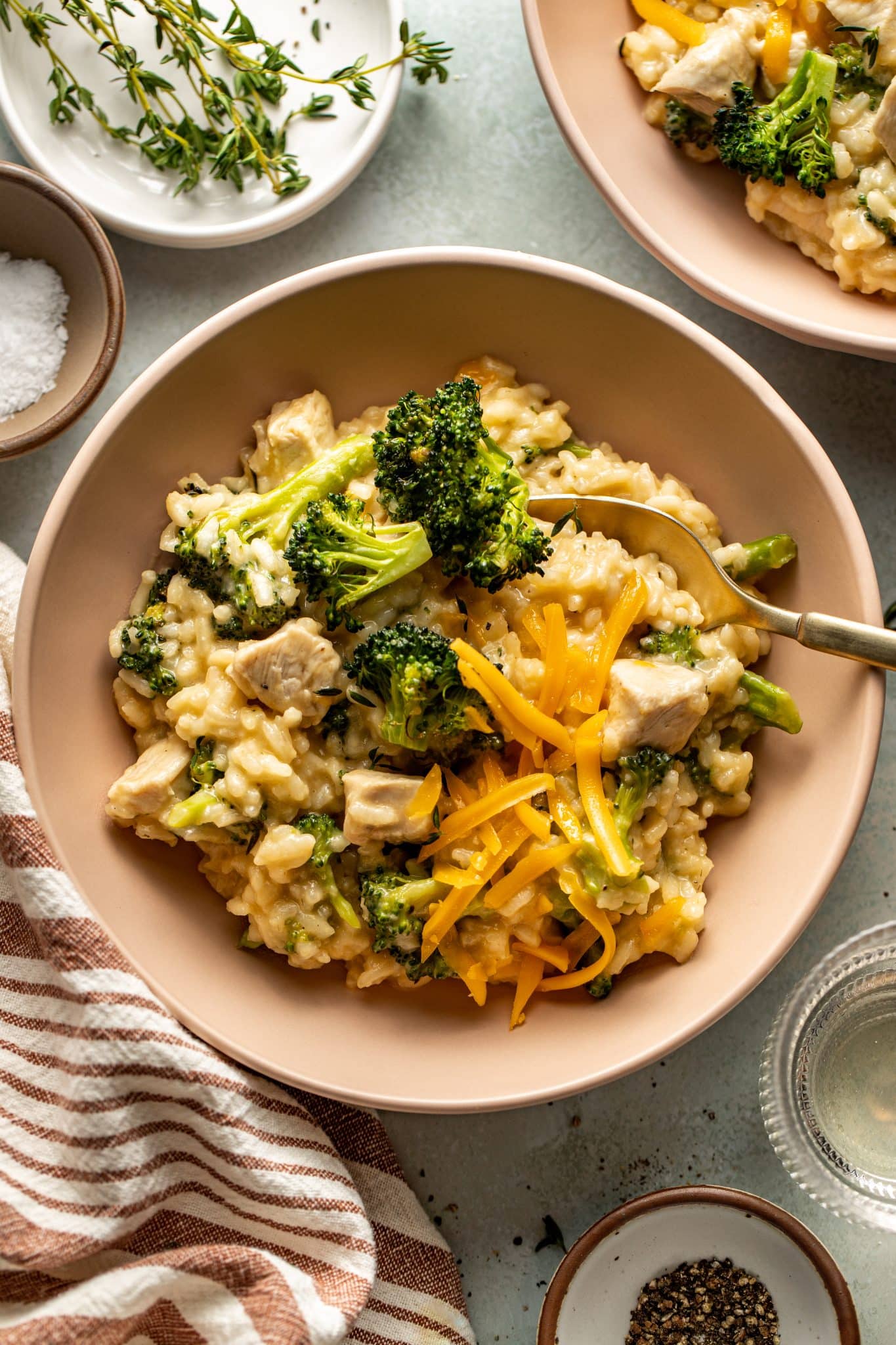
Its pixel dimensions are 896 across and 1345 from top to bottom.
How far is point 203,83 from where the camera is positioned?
4297 millimetres

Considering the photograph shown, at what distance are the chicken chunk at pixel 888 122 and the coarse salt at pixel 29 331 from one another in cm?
290

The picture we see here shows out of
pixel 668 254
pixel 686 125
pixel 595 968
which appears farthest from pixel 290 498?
pixel 686 125

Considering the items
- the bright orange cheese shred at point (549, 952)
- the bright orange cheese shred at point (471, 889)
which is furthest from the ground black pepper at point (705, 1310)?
the bright orange cheese shred at point (471, 889)

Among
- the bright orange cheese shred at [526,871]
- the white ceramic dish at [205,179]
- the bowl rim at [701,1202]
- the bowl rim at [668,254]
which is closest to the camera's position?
the bright orange cheese shred at [526,871]

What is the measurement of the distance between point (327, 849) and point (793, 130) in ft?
9.32

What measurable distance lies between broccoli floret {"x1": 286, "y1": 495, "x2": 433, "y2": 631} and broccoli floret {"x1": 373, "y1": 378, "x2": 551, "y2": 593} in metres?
0.08

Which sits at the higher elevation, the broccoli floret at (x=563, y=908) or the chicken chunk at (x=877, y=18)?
the chicken chunk at (x=877, y=18)

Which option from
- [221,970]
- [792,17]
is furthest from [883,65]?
[221,970]

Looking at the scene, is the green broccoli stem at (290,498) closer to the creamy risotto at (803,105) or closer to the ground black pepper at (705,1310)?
the creamy risotto at (803,105)

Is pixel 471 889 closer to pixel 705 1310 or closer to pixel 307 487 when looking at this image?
pixel 307 487

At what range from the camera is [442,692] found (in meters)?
3.43

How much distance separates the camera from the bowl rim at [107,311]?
4086mm

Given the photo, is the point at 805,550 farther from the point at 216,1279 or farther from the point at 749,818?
the point at 216,1279

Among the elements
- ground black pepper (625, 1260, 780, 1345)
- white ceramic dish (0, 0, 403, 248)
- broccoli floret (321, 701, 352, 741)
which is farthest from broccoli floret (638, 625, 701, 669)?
ground black pepper (625, 1260, 780, 1345)
